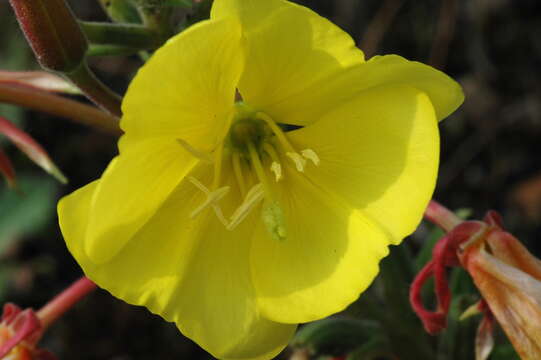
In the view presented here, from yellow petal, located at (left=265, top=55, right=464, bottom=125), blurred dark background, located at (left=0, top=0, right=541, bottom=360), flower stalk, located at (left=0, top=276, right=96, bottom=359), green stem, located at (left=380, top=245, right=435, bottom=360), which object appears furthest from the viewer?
blurred dark background, located at (left=0, top=0, right=541, bottom=360)

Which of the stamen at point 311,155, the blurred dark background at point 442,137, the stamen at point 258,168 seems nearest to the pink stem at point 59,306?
the stamen at point 258,168

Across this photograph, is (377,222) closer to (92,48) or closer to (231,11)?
(231,11)

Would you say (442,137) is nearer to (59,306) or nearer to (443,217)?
(443,217)

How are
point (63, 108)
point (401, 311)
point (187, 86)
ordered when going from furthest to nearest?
point (401, 311) < point (63, 108) < point (187, 86)

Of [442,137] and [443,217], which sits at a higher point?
[443,217]

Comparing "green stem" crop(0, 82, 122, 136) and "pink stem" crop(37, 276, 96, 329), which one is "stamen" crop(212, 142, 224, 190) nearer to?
"green stem" crop(0, 82, 122, 136)

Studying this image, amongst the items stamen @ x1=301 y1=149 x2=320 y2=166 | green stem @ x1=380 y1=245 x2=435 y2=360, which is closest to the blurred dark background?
green stem @ x1=380 y1=245 x2=435 y2=360

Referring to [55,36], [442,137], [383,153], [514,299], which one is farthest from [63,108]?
[442,137]
